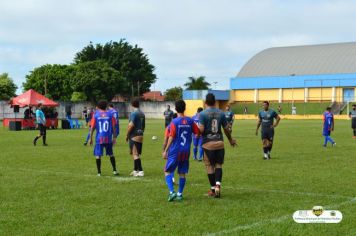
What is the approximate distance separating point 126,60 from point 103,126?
82634mm

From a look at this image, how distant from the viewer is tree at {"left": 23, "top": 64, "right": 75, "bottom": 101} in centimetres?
8862

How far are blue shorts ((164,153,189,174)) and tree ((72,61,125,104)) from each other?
72.2 metres

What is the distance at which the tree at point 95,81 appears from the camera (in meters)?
81.6

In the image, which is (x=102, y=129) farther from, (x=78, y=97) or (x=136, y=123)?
(x=78, y=97)

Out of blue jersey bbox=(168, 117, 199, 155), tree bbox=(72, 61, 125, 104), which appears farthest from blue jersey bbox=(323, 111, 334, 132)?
tree bbox=(72, 61, 125, 104)

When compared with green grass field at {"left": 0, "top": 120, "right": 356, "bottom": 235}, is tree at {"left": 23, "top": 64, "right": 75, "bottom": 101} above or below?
above

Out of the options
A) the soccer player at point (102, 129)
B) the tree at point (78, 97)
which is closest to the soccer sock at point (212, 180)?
the soccer player at point (102, 129)

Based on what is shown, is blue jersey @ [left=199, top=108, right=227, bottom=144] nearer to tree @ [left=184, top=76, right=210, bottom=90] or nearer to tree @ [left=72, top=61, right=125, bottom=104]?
tree @ [left=72, top=61, right=125, bottom=104]

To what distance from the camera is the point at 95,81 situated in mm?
81438

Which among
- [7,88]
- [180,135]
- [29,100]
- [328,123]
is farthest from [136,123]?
[7,88]

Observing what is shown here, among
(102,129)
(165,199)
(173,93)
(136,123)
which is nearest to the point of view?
(165,199)

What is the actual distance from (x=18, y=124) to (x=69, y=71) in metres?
49.7

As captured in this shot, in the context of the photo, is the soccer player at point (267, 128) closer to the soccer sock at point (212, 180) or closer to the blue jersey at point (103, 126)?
the blue jersey at point (103, 126)

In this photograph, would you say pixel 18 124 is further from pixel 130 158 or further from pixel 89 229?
pixel 89 229
